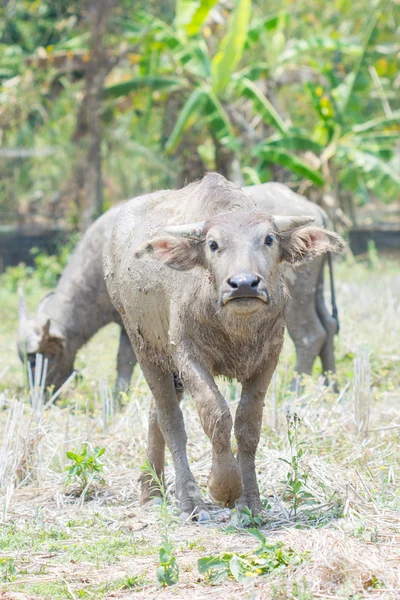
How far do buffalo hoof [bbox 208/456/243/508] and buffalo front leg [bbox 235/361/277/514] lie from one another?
294mm

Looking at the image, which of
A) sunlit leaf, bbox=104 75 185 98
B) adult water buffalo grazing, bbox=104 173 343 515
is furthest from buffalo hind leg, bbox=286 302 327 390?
sunlit leaf, bbox=104 75 185 98

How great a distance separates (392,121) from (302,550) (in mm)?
11156

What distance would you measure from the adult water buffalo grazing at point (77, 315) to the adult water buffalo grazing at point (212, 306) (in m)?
2.91

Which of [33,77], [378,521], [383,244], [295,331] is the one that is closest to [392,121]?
[383,244]

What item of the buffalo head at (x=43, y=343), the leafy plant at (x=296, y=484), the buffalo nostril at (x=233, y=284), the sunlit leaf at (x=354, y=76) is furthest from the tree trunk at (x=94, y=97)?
the buffalo nostril at (x=233, y=284)

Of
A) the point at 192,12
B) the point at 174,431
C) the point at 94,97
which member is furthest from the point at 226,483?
the point at 94,97

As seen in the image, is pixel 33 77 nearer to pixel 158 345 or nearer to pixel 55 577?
pixel 158 345

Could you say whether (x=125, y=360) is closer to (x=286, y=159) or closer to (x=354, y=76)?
(x=286, y=159)

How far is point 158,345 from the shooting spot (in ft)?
14.6

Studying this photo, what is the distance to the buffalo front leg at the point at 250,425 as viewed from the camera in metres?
4.14

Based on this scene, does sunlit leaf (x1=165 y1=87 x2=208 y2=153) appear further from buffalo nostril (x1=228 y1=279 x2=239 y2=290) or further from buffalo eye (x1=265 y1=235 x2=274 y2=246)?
buffalo nostril (x1=228 y1=279 x2=239 y2=290)

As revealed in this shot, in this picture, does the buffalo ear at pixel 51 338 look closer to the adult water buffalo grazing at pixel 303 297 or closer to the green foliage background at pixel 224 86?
the adult water buffalo grazing at pixel 303 297

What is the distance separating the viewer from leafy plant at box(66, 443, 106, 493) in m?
4.56

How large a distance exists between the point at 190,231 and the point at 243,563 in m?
1.47
